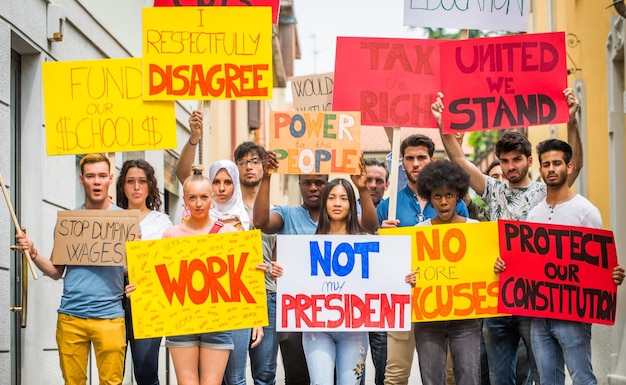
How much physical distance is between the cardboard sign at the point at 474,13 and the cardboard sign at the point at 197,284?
2.59 m

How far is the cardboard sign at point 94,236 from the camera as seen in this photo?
22.4 ft

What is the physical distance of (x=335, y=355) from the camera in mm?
6883

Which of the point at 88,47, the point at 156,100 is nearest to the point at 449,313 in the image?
the point at 156,100

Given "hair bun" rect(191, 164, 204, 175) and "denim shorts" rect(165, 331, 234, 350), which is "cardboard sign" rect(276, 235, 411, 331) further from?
"hair bun" rect(191, 164, 204, 175)

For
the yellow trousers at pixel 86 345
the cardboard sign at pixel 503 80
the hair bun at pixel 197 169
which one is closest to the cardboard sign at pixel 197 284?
the yellow trousers at pixel 86 345

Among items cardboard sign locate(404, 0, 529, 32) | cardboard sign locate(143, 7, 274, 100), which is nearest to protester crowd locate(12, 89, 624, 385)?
cardboard sign locate(143, 7, 274, 100)

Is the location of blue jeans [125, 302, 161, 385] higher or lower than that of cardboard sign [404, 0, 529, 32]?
lower

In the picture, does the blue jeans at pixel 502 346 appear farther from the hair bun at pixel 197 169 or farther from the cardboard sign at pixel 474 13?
the cardboard sign at pixel 474 13

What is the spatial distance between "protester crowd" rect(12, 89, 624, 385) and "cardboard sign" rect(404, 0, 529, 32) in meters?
0.87

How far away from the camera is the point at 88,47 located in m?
10.7

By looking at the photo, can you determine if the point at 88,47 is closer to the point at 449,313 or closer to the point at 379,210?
the point at 379,210

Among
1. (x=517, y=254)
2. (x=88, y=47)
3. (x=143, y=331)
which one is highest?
(x=88, y=47)

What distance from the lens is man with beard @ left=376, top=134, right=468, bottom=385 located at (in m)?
7.21

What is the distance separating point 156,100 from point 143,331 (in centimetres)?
167
